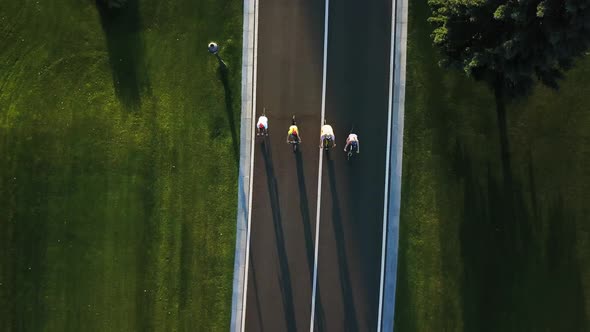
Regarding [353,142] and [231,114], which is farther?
[231,114]

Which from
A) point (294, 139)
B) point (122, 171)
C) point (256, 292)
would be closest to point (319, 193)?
point (294, 139)

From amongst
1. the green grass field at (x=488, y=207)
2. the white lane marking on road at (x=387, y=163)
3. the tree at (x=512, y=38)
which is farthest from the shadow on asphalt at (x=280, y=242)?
the tree at (x=512, y=38)

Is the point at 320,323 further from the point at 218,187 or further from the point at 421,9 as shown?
the point at 421,9

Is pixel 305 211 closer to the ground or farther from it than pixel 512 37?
closer to the ground

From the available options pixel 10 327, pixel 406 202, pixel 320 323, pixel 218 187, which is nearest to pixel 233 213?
pixel 218 187

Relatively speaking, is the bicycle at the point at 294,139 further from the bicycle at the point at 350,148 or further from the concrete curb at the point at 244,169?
the bicycle at the point at 350,148

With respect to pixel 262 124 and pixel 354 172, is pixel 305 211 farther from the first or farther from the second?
pixel 262 124
